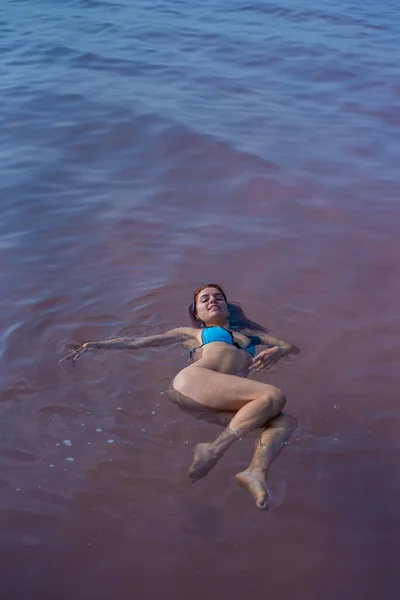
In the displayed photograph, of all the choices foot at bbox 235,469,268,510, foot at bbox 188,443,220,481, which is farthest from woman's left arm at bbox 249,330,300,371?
foot at bbox 235,469,268,510

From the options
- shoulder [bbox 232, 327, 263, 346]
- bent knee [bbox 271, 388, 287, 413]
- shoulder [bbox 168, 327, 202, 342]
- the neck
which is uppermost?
bent knee [bbox 271, 388, 287, 413]

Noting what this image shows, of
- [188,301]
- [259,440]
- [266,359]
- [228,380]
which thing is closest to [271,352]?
[266,359]

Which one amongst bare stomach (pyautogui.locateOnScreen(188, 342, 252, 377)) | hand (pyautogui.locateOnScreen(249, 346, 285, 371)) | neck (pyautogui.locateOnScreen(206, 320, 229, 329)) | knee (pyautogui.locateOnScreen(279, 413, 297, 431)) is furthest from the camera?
neck (pyautogui.locateOnScreen(206, 320, 229, 329))

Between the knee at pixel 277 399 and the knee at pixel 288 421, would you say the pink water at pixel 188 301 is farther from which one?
the knee at pixel 277 399

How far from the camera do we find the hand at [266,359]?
221 inches

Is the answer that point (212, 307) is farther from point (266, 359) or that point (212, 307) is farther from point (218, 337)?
point (266, 359)

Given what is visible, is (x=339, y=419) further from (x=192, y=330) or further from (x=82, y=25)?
(x=82, y=25)

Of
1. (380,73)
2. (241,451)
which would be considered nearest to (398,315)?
(241,451)

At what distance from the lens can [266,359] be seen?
5.64m

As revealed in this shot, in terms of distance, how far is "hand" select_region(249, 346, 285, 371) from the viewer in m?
5.62

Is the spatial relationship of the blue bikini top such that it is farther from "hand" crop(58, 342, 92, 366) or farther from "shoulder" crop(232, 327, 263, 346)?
"hand" crop(58, 342, 92, 366)

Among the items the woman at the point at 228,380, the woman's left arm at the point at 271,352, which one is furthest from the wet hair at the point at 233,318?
the woman's left arm at the point at 271,352

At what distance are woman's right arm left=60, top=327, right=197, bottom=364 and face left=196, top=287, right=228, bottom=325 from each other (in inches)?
6.5

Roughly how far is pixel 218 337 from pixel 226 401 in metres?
0.90
